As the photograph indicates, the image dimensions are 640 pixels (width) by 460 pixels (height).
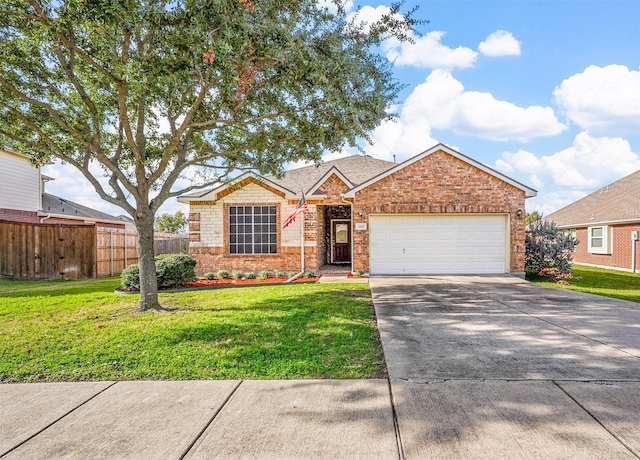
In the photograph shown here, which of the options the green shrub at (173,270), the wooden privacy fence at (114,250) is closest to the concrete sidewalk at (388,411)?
the green shrub at (173,270)

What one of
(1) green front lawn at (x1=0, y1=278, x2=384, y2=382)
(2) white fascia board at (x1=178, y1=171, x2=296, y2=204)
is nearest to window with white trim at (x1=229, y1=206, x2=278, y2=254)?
(2) white fascia board at (x1=178, y1=171, x2=296, y2=204)

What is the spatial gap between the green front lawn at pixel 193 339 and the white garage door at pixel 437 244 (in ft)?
15.1

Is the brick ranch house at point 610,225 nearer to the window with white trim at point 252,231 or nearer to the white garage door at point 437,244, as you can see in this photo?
the white garage door at point 437,244

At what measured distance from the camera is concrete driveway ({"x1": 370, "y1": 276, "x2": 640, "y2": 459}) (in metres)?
2.80

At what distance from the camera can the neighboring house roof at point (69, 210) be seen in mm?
19797

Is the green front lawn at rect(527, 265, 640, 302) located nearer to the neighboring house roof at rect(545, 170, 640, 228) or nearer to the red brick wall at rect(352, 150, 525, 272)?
the red brick wall at rect(352, 150, 525, 272)

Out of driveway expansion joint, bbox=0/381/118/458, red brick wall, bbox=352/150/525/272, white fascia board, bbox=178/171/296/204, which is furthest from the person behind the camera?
white fascia board, bbox=178/171/296/204

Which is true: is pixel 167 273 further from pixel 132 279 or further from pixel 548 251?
pixel 548 251

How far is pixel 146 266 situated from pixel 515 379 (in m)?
6.97

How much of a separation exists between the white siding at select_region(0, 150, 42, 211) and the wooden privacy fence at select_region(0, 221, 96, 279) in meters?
3.99

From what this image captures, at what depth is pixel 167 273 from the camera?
10945 mm

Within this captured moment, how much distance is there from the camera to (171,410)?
341 cm

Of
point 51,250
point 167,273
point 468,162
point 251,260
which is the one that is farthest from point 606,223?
point 51,250

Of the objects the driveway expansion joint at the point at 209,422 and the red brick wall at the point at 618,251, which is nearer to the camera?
the driveway expansion joint at the point at 209,422
